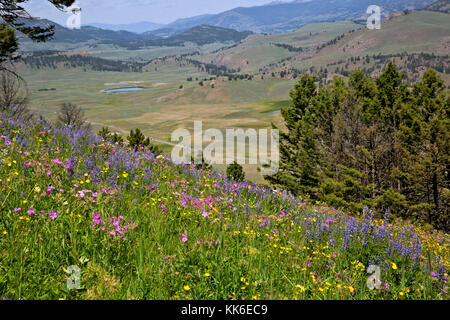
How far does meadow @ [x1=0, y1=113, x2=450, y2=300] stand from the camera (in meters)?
3.08

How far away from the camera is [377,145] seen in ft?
129

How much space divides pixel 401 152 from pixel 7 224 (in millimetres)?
42550

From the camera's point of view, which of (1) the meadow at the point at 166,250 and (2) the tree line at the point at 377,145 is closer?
(1) the meadow at the point at 166,250

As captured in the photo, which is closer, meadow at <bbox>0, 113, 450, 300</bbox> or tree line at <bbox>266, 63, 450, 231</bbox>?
meadow at <bbox>0, 113, 450, 300</bbox>

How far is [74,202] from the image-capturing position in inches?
180

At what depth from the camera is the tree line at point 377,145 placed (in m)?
34.4

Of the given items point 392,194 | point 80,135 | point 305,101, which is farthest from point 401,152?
point 80,135

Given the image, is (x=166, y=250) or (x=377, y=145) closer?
(x=166, y=250)

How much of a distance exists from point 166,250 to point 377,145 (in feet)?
133

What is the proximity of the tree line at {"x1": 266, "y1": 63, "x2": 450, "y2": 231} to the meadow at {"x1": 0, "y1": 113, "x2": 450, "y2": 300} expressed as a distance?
2918cm

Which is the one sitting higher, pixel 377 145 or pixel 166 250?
pixel 166 250

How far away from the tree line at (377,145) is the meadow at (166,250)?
95.7 feet

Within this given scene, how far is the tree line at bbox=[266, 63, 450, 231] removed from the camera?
34.4m

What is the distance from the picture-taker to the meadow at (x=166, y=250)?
3.08 meters
